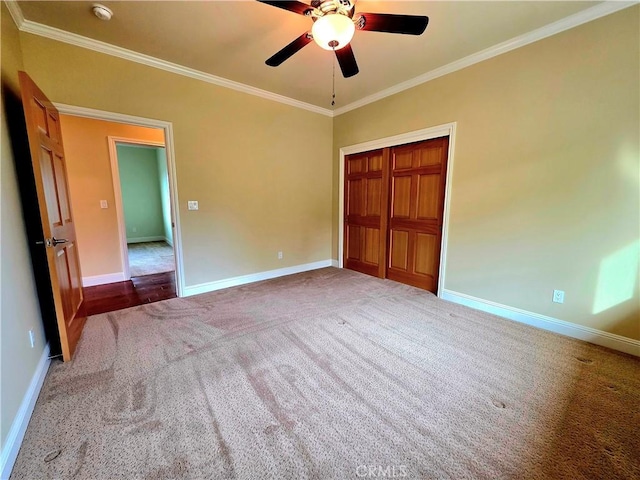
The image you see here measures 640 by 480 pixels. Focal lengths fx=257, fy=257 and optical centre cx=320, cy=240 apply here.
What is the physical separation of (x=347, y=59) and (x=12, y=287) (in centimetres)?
268

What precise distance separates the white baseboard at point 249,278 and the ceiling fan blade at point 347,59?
9.48 feet

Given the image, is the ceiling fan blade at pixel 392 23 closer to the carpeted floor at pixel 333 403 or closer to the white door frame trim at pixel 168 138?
the carpeted floor at pixel 333 403

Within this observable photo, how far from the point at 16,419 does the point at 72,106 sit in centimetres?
260

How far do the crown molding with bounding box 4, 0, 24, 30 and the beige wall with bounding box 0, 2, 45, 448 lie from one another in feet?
0.17

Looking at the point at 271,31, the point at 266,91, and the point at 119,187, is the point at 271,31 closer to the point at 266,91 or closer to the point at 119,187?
the point at 266,91

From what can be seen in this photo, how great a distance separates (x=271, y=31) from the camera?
2.29 m

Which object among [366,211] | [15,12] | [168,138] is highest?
[15,12]

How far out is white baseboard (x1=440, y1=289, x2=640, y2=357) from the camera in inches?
83.2

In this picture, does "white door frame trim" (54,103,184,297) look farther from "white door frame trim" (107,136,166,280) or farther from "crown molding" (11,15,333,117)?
"white door frame trim" (107,136,166,280)

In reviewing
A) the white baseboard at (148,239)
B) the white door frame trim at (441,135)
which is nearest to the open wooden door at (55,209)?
the white door frame trim at (441,135)

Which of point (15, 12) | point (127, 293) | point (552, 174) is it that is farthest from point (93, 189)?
point (552, 174)

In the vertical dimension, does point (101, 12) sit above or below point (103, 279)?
above

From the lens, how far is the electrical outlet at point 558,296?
238 centimetres

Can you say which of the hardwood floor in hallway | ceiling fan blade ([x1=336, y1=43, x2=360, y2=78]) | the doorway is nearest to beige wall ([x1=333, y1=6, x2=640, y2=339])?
ceiling fan blade ([x1=336, y1=43, x2=360, y2=78])
